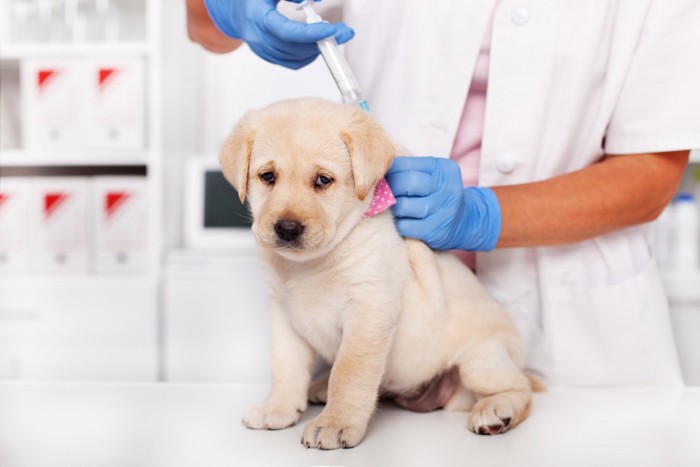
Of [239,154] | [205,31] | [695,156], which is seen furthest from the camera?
[695,156]

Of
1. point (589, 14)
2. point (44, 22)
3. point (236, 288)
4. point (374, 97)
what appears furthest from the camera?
point (44, 22)

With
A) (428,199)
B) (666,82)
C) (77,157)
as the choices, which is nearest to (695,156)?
(666,82)

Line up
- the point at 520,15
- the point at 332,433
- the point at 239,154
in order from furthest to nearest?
the point at 520,15
the point at 239,154
the point at 332,433

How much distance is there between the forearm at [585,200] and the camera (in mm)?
1039

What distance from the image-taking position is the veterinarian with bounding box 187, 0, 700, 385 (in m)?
1.04

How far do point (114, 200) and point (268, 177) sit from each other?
59.4 inches

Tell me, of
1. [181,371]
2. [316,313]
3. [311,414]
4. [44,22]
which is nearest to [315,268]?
[316,313]

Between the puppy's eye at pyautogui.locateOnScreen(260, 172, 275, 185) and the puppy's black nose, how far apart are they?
0.27 feet

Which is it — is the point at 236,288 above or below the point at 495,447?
below

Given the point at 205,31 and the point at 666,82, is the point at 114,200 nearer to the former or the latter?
the point at 205,31

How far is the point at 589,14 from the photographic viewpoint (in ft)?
3.56

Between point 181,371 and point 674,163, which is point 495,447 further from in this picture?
point 181,371

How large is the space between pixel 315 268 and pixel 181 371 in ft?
4.69

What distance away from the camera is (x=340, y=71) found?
97 centimetres
